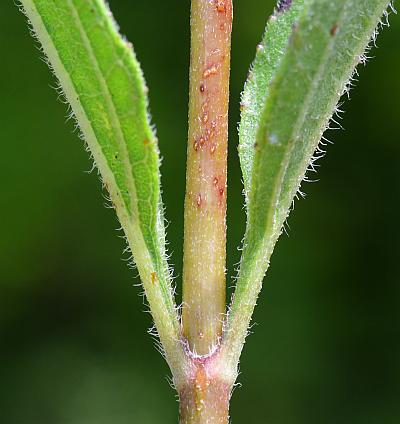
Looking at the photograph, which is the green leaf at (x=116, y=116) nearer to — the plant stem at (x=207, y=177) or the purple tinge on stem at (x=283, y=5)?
the plant stem at (x=207, y=177)

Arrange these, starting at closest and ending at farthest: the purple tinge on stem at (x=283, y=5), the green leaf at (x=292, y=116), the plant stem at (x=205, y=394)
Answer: the green leaf at (x=292, y=116), the plant stem at (x=205, y=394), the purple tinge on stem at (x=283, y=5)

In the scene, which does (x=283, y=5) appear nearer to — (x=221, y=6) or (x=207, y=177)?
(x=221, y=6)

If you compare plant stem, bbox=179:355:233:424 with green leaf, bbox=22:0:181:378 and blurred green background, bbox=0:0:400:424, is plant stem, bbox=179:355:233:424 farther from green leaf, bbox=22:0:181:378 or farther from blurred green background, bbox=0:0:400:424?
blurred green background, bbox=0:0:400:424

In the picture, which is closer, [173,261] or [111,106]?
[111,106]

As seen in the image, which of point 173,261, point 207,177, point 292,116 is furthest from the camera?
point 173,261

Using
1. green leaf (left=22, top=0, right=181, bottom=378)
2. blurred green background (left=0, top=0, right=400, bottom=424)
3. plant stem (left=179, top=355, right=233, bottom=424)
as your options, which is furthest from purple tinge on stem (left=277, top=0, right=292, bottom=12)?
blurred green background (left=0, top=0, right=400, bottom=424)

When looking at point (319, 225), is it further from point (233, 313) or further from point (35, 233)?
point (233, 313)

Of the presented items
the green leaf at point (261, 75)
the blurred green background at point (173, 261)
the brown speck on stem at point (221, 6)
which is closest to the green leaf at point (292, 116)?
the green leaf at point (261, 75)

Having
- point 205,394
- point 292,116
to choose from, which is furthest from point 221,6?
point 205,394
